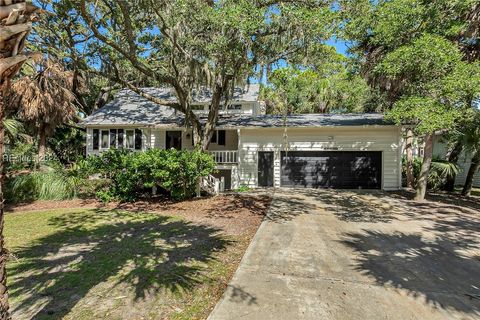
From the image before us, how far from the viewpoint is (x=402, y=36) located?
10.9m

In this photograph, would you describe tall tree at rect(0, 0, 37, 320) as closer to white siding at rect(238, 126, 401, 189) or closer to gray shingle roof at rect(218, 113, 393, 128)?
gray shingle roof at rect(218, 113, 393, 128)

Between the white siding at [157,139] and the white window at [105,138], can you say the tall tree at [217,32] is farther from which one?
the white window at [105,138]

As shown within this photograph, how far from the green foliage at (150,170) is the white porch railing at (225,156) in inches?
193

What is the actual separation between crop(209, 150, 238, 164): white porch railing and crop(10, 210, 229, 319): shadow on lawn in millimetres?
8757

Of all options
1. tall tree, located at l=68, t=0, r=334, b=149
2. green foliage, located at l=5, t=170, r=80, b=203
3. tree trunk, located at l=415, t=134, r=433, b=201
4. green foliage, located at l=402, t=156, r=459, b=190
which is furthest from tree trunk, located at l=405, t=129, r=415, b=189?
green foliage, located at l=5, t=170, r=80, b=203

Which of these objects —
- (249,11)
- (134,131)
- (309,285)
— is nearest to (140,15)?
(249,11)

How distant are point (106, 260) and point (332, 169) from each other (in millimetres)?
13202

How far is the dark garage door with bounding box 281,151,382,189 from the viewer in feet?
50.5

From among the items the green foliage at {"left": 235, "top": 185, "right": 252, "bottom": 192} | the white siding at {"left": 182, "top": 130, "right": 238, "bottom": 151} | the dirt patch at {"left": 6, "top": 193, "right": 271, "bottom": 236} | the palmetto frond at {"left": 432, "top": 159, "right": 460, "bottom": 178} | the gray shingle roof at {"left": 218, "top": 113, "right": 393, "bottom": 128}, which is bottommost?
the dirt patch at {"left": 6, "top": 193, "right": 271, "bottom": 236}

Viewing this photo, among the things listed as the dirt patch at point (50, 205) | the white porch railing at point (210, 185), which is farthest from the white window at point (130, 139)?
the white porch railing at point (210, 185)

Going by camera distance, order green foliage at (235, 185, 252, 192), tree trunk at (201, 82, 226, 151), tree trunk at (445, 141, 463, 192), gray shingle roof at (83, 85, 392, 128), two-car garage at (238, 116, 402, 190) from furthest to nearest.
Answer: gray shingle roof at (83, 85, 392, 128) → two-car garage at (238, 116, 402, 190) → green foliage at (235, 185, 252, 192) → tree trunk at (445, 141, 463, 192) → tree trunk at (201, 82, 226, 151)

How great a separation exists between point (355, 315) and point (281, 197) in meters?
8.99

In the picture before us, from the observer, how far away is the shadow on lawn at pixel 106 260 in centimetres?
397

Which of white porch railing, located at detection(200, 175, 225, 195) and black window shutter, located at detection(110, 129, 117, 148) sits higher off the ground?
black window shutter, located at detection(110, 129, 117, 148)
